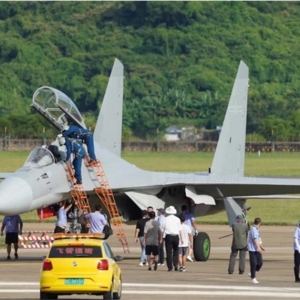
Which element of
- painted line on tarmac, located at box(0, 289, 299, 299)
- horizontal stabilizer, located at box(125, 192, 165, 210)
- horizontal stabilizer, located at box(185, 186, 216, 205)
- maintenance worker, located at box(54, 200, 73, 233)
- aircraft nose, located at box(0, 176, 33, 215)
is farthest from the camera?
horizontal stabilizer, located at box(185, 186, 216, 205)

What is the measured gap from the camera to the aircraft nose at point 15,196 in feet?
98.6

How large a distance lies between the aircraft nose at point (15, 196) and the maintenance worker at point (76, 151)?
166 cm

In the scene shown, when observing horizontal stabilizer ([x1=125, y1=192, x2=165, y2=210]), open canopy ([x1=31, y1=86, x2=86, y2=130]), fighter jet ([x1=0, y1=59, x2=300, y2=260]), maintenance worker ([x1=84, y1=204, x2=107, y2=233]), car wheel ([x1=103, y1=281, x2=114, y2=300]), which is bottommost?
car wheel ([x1=103, y1=281, x2=114, y2=300])

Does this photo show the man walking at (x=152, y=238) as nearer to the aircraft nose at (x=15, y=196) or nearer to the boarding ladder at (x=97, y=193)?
the boarding ladder at (x=97, y=193)

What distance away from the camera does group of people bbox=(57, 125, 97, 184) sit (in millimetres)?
31891

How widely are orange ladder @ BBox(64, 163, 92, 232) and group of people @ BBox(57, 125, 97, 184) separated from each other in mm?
131

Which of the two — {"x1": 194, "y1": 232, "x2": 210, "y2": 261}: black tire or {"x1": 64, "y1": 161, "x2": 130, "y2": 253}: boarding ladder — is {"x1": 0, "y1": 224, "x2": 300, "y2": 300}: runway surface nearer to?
{"x1": 194, "y1": 232, "x2": 210, "y2": 261}: black tire

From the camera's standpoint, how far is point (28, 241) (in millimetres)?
38156

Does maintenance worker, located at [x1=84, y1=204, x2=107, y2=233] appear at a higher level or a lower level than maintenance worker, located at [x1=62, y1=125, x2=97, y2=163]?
lower

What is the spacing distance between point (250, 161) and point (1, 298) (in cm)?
8603

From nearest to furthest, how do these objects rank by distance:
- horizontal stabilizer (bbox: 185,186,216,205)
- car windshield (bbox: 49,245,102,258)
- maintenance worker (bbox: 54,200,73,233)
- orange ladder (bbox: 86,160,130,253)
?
car windshield (bbox: 49,245,102,258)
maintenance worker (bbox: 54,200,73,233)
orange ladder (bbox: 86,160,130,253)
horizontal stabilizer (bbox: 185,186,216,205)

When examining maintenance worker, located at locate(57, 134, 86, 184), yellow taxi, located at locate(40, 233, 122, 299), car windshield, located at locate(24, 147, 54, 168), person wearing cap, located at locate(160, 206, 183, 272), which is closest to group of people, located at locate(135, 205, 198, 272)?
person wearing cap, located at locate(160, 206, 183, 272)

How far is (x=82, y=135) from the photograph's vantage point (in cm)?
3225

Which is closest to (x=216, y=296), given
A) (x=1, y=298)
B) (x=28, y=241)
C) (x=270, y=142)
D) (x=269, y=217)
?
(x=1, y=298)
